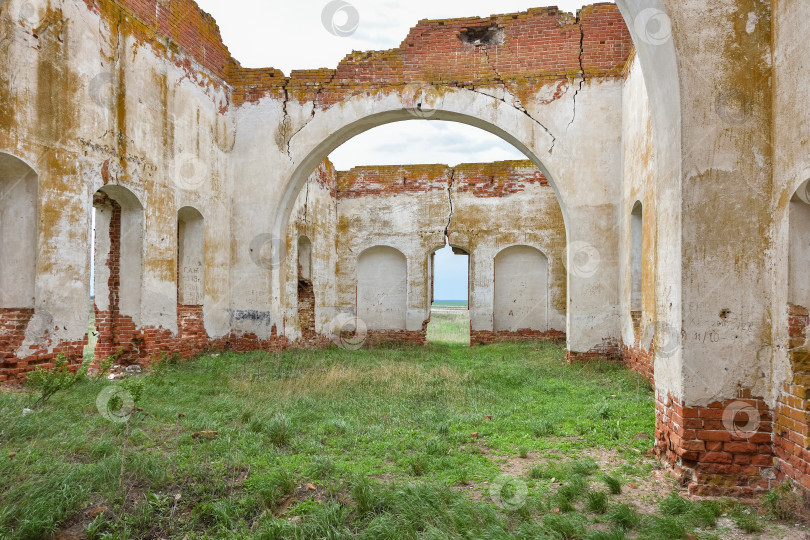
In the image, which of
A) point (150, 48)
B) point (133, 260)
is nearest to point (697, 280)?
point (133, 260)

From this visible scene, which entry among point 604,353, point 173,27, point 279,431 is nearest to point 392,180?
Result: point 173,27

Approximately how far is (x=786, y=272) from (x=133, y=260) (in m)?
8.18

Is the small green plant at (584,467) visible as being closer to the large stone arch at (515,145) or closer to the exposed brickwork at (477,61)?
the large stone arch at (515,145)

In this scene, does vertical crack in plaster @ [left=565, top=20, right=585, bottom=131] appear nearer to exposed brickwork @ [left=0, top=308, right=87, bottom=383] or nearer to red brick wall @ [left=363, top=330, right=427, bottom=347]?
red brick wall @ [left=363, top=330, right=427, bottom=347]

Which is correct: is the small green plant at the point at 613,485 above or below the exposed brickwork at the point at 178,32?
below

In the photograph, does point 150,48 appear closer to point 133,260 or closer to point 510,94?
point 133,260

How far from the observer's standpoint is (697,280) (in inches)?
132

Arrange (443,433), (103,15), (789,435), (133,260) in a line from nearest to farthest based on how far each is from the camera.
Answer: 1. (789,435)
2. (443,433)
3. (103,15)
4. (133,260)

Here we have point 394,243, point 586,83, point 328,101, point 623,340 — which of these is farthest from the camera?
point 394,243
